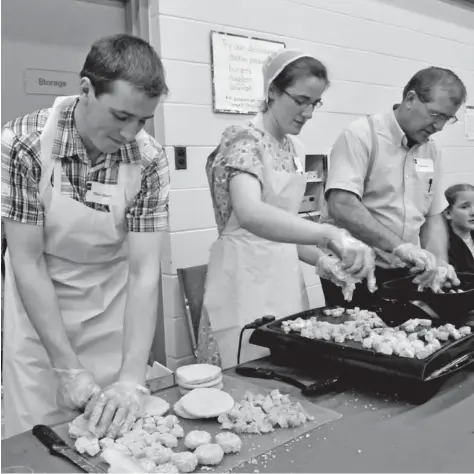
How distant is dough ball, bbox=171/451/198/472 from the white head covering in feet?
4.18

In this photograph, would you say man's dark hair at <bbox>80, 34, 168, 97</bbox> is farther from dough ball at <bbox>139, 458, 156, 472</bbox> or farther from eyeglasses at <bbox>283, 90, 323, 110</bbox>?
dough ball at <bbox>139, 458, 156, 472</bbox>

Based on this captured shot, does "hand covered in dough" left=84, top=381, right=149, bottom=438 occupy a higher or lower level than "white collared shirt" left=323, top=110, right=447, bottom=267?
lower

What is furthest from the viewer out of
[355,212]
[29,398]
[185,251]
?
[185,251]

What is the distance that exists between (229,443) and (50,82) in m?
1.94

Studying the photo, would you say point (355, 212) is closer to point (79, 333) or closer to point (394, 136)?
point (394, 136)

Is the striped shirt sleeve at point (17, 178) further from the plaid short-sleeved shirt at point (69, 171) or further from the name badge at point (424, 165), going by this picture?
the name badge at point (424, 165)

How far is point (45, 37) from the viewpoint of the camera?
239cm

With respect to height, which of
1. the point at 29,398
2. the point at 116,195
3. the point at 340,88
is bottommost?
the point at 29,398

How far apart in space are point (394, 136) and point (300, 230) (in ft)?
3.13

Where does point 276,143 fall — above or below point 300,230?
above

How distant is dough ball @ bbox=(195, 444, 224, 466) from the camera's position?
38.2 inches

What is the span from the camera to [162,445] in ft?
3.40

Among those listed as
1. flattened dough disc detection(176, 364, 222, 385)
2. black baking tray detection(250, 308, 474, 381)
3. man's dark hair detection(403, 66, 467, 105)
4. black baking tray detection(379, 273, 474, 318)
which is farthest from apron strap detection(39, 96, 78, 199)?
man's dark hair detection(403, 66, 467, 105)

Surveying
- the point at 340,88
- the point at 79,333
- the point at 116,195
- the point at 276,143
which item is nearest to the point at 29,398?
the point at 79,333
